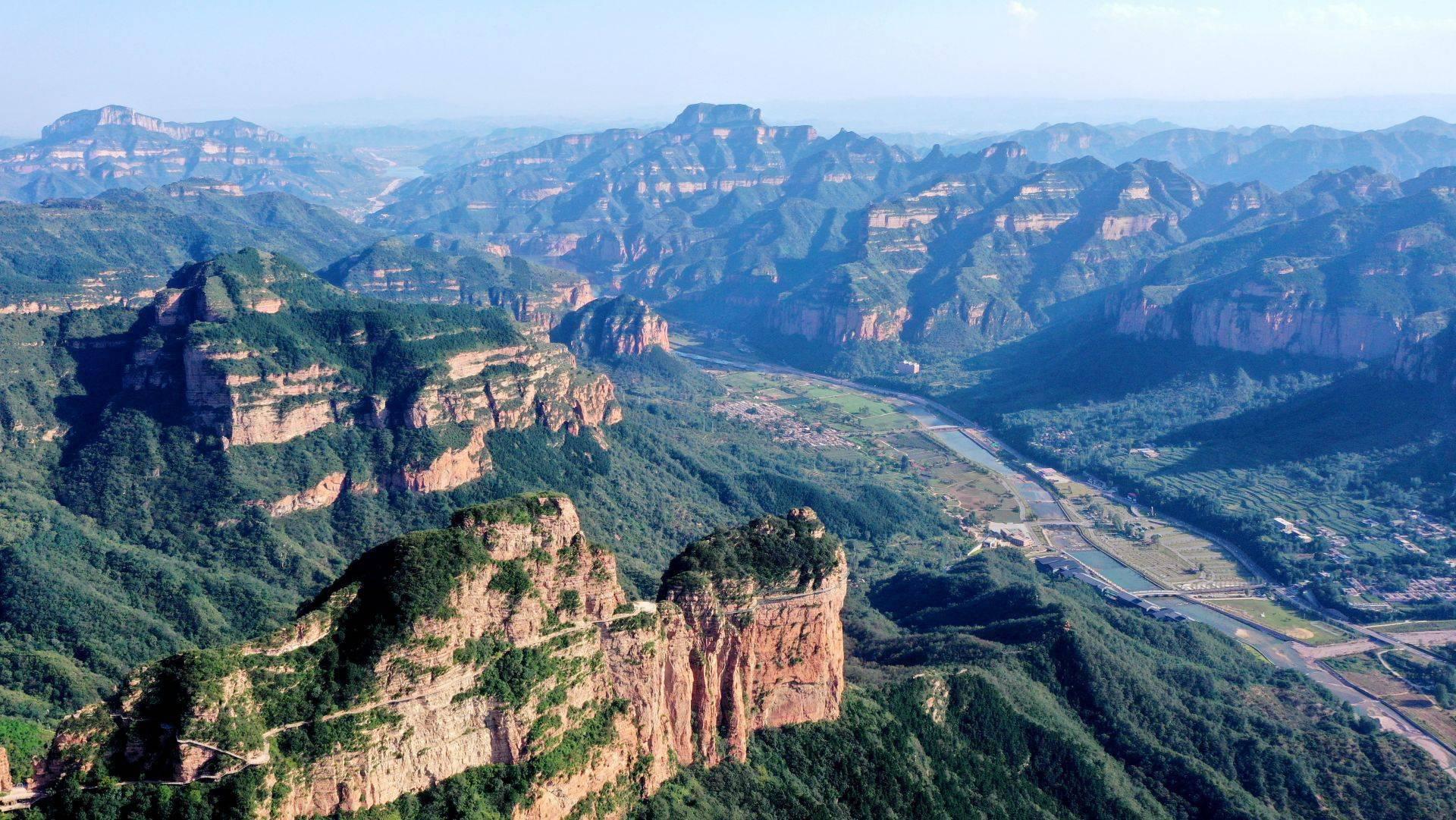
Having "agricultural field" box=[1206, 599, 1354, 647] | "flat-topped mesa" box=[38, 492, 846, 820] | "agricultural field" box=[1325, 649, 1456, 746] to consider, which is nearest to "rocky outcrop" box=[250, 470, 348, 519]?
"flat-topped mesa" box=[38, 492, 846, 820]

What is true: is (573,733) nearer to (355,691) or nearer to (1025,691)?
(355,691)

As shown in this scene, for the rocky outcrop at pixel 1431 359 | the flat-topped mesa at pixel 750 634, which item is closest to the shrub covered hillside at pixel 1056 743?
the flat-topped mesa at pixel 750 634

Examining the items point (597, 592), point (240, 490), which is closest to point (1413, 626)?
point (597, 592)

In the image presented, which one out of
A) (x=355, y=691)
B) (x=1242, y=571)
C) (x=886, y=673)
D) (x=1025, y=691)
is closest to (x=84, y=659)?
(x=355, y=691)

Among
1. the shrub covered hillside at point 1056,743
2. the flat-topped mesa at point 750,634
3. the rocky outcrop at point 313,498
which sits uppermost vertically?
the flat-topped mesa at point 750,634

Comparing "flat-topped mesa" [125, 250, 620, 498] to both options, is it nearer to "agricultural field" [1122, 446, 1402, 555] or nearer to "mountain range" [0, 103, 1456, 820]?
"mountain range" [0, 103, 1456, 820]

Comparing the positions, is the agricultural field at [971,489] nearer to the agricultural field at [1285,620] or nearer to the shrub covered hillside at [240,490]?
the shrub covered hillside at [240,490]

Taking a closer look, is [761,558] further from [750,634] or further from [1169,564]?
[1169,564]
